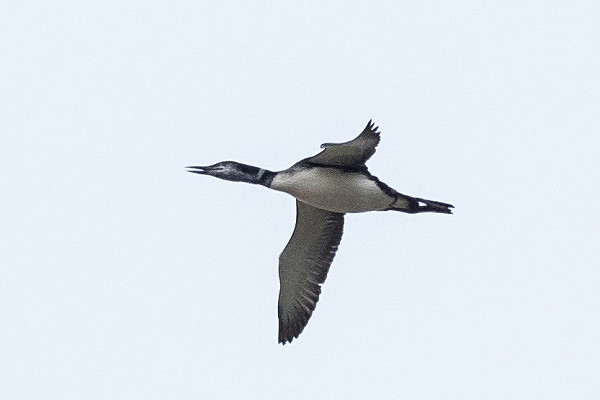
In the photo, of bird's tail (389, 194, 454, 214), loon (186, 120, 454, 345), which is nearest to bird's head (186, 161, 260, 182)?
loon (186, 120, 454, 345)

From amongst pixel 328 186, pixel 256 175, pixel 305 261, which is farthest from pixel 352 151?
pixel 305 261

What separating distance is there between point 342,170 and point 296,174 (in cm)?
59

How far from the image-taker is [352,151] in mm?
14914

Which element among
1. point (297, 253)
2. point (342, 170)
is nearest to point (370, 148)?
point (342, 170)

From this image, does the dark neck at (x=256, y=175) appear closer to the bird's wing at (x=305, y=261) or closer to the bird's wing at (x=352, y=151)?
the bird's wing at (x=352, y=151)

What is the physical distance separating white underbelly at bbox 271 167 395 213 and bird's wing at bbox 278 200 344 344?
118 cm

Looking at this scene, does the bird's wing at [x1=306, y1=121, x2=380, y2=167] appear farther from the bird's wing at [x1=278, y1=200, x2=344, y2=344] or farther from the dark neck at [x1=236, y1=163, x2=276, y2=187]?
the bird's wing at [x1=278, y1=200, x2=344, y2=344]

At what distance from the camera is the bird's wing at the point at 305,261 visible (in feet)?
55.2

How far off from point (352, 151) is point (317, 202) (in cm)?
104

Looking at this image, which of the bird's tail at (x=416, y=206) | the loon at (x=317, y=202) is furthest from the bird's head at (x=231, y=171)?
the bird's tail at (x=416, y=206)

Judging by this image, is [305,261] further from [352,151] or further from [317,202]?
[352,151]

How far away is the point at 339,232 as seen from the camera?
667 inches

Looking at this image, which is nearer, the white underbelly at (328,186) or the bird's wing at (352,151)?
the bird's wing at (352,151)

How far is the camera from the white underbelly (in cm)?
1537
